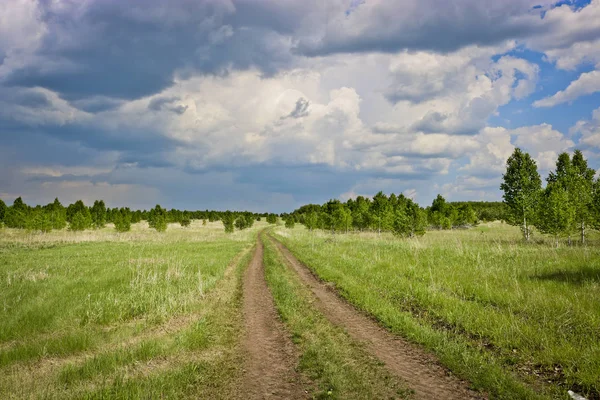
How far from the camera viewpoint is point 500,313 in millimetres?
10109

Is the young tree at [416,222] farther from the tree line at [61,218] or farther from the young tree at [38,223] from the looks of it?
the young tree at [38,223]

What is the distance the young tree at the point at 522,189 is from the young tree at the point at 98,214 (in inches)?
3846

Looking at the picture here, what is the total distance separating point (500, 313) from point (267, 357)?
7380 mm

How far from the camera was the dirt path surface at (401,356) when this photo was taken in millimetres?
6141

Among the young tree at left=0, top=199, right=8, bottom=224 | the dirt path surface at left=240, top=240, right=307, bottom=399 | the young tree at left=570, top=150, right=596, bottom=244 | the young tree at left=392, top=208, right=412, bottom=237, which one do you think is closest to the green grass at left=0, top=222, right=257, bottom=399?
the dirt path surface at left=240, top=240, right=307, bottom=399

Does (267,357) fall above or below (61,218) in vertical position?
below

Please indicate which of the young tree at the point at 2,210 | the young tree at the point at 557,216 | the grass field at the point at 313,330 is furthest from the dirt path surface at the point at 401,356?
the young tree at the point at 2,210

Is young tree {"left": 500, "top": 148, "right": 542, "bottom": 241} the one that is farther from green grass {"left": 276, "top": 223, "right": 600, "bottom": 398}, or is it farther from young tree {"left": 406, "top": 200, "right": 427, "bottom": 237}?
green grass {"left": 276, "top": 223, "right": 600, "bottom": 398}

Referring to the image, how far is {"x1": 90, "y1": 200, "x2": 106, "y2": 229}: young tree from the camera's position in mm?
94500

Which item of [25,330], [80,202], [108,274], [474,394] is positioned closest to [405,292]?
[474,394]

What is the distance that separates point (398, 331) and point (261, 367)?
4143 mm

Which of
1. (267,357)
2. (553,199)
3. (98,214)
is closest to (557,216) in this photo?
(553,199)

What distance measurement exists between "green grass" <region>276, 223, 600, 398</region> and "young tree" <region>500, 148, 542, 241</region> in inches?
924

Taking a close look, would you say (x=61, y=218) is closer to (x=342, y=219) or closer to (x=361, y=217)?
(x=342, y=219)
